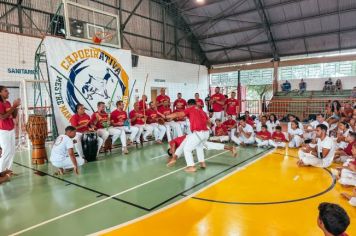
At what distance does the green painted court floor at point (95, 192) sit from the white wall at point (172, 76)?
9086 millimetres

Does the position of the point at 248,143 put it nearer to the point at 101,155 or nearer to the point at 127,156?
the point at 127,156

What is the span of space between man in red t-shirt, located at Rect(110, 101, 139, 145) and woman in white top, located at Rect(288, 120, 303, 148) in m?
5.48

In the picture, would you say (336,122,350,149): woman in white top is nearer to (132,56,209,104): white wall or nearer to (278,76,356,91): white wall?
(132,56,209,104): white wall

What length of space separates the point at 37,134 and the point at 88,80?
2.62 meters

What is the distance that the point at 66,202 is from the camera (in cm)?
422

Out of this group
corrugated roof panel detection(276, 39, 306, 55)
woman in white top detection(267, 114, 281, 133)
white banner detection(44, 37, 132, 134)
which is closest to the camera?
white banner detection(44, 37, 132, 134)

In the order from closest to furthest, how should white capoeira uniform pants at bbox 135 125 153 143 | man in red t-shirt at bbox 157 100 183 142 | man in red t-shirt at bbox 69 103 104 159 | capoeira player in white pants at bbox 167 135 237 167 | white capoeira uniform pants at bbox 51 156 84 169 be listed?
white capoeira uniform pants at bbox 51 156 84 169 < capoeira player in white pants at bbox 167 135 237 167 < man in red t-shirt at bbox 69 103 104 159 < white capoeira uniform pants at bbox 135 125 153 143 < man in red t-shirt at bbox 157 100 183 142

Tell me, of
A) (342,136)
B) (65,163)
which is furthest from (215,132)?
(65,163)

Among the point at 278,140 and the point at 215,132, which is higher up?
the point at 215,132

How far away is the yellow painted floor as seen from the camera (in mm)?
3219

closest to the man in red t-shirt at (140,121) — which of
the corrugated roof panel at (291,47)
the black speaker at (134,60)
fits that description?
the black speaker at (134,60)

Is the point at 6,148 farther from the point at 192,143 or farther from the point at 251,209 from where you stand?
the point at 251,209

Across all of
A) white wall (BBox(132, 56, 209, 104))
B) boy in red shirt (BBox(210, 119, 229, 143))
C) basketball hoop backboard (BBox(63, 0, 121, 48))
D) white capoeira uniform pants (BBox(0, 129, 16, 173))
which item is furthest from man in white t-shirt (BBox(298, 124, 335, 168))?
white wall (BBox(132, 56, 209, 104))

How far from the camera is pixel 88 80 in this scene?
8539 millimetres
